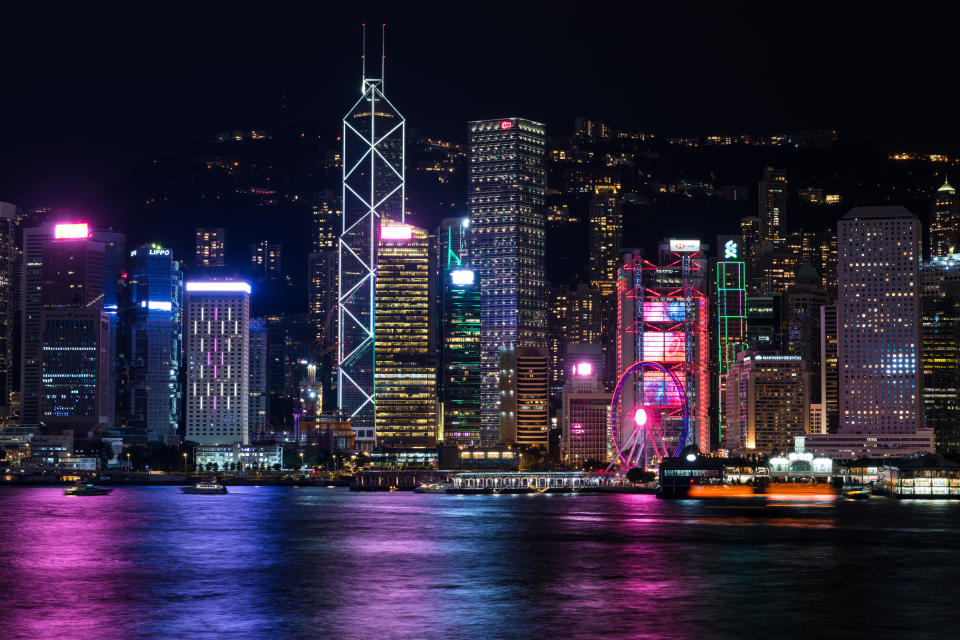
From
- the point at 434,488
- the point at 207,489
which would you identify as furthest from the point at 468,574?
the point at 207,489

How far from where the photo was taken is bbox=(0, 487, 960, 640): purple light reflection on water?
5528cm

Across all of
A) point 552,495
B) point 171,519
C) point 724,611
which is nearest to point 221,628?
point 724,611

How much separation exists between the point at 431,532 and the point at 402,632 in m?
50.7

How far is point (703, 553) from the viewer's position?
85.2 meters

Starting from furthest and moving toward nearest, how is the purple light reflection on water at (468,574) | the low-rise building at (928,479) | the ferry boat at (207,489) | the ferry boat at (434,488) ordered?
the ferry boat at (434,488) < the ferry boat at (207,489) < the low-rise building at (928,479) < the purple light reflection on water at (468,574)

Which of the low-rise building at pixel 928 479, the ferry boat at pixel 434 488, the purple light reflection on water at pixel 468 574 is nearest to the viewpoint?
the purple light reflection on water at pixel 468 574

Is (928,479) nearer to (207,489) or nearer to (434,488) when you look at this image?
(434,488)

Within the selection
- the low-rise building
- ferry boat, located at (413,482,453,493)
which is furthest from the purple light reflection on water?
ferry boat, located at (413,482,453,493)

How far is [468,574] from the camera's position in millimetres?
73000

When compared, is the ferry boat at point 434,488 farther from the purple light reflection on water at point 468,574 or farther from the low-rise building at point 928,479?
the purple light reflection on water at point 468,574

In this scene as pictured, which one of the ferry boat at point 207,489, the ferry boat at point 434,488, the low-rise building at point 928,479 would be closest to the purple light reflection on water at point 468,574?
the low-rise building at point 928,479

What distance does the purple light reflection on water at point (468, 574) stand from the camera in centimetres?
5528

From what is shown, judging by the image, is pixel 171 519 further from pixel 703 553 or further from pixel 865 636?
pixel 865 636

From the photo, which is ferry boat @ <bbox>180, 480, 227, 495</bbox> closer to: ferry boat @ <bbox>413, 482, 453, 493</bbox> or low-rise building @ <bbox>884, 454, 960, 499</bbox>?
ferry boat @ <bbox>413, 482, 453, 493</bbox>
